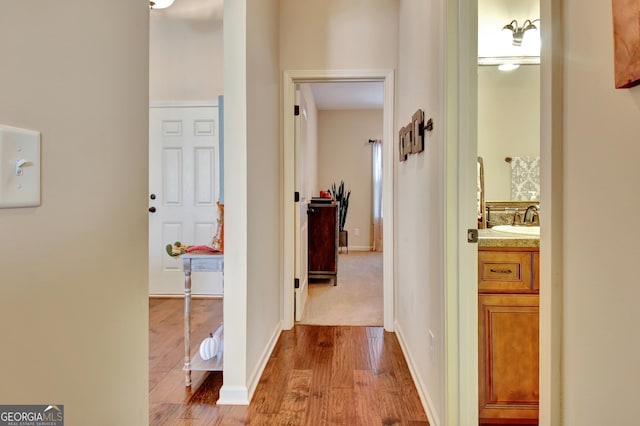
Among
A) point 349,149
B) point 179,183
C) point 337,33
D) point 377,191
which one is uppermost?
point 337,33

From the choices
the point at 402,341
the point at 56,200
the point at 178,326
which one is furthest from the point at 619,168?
the point at 178,326

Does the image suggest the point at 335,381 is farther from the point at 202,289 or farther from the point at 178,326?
the point at 202,289

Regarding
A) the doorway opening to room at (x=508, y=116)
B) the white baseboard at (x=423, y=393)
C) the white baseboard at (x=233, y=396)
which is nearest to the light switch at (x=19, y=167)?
the white baseboard at (x=233, y=396)

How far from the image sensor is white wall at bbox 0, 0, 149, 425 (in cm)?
52

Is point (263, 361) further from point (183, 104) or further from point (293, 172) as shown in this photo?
point (183, 104)

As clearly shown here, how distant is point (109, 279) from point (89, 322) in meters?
0.09

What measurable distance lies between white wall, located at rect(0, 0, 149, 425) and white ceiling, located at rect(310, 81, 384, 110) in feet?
14.4

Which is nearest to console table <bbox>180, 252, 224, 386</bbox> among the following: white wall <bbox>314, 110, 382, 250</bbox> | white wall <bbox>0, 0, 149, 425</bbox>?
white wall <bbox>0, 0, 149, 425</bbox>

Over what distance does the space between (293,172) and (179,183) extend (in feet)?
4.93

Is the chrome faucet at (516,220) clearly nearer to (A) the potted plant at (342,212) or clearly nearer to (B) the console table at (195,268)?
(B) the console table at (195,268)

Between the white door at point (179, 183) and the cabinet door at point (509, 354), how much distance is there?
9.22 ft

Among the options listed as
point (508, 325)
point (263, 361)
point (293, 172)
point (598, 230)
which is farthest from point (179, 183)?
point (598, 230)

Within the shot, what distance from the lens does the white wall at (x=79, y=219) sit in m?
0.52

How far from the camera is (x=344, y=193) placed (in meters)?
6.84
